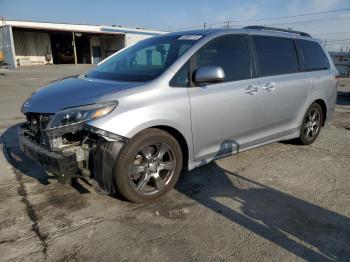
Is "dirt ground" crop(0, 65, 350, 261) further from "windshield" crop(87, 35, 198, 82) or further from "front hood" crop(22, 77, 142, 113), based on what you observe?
"windshield" crop(87, 35, 198, 82)

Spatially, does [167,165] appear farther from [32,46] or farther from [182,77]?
[32,46]

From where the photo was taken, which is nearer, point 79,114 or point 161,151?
point 79,114

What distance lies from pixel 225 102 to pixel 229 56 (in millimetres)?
617

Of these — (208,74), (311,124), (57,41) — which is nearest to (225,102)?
(208,74)

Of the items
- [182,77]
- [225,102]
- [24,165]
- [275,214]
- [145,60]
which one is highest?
[145,60]

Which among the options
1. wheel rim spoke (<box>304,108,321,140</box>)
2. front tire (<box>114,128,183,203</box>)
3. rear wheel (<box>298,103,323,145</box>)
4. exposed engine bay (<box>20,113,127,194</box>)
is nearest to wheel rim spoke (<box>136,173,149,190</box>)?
front tire (<box>114,128,183,203</box>)

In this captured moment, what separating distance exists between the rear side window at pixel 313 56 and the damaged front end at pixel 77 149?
3562 mm

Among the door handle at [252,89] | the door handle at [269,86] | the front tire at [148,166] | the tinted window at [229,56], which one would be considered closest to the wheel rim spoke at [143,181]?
the front tire at [148,166]

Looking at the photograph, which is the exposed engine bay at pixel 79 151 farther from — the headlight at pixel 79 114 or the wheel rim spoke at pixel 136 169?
the wheel rim spoke at pixel 136 169

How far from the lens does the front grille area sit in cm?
325

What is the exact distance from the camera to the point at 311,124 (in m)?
5.59

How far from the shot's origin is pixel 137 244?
281cm

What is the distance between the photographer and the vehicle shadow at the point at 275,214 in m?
2.77

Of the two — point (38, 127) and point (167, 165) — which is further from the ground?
point (38, 127)
